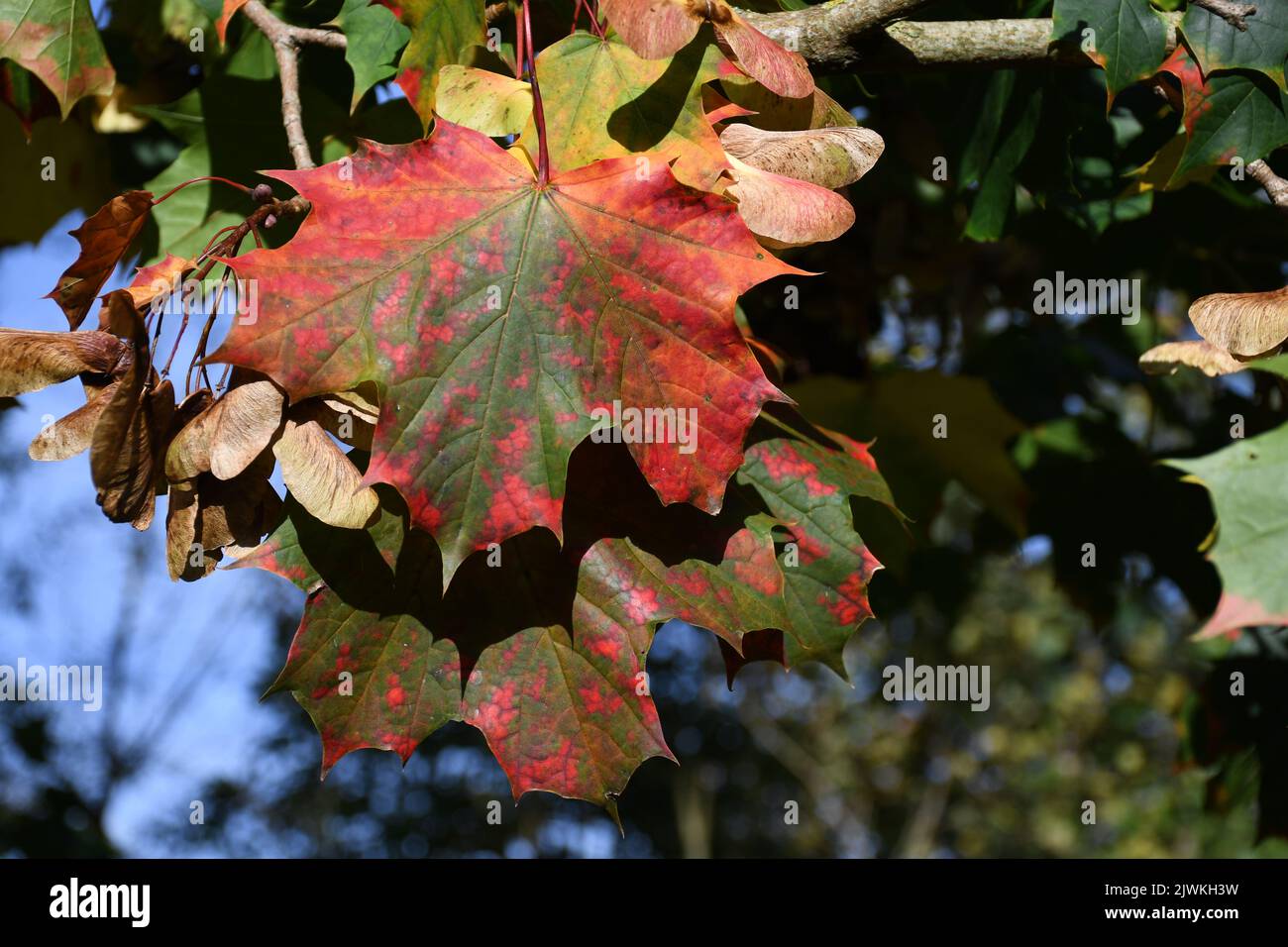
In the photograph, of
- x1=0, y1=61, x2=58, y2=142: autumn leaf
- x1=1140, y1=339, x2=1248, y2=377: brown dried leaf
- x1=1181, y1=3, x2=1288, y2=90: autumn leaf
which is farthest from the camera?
x1=0, y1=61, x2=58, y2=142: autumn leaf

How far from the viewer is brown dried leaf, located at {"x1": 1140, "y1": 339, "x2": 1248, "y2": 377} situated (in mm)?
1435

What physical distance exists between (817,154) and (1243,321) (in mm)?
581

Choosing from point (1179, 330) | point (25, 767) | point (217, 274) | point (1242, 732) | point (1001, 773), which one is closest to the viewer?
point (217, 274)

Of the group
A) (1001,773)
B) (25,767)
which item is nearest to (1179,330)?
(1001,773)

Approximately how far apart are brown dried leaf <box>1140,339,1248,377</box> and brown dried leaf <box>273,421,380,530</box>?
105 cm

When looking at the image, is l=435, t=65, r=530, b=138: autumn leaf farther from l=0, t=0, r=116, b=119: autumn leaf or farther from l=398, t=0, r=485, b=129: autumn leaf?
l=0, t=0, r=116, b=119: autumn leaf

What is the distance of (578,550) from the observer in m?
1.36

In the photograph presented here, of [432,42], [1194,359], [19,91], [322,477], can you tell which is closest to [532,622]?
[322,477]

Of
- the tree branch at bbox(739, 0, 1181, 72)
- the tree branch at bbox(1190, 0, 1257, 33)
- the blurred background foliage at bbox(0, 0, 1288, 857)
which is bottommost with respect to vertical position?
the blurred background foliage at bbox(0, 0, 1288, 857)

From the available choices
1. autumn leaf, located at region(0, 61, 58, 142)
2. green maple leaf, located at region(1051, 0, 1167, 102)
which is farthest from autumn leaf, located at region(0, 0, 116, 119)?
green maple leaf, located at region(1051, 0, 1167, 102)

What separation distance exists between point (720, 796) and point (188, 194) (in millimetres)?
10753

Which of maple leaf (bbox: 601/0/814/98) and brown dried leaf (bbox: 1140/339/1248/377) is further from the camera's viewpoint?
brown dried leaf (bbox: 1140/339/1248/377)

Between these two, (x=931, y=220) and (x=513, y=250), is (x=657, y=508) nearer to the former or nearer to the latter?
(x=513, y=250)

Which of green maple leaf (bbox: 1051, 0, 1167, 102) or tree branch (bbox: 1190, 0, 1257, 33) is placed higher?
tree branch (bbox: 1190, 0, 1257, 33)
